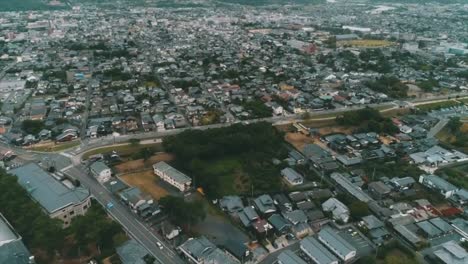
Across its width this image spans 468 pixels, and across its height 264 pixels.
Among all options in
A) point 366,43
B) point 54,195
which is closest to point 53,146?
point 54,195

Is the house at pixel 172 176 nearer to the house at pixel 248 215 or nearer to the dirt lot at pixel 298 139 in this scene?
the house at pixel 248 215

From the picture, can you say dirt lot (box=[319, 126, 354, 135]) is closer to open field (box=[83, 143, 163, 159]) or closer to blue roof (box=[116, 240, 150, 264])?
open field (box=[83, 143, 163, 159])

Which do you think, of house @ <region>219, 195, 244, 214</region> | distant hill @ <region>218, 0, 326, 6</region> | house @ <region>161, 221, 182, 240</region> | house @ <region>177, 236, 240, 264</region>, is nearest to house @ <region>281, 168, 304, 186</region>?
house @ <region>219, 195, 244, 214</region>

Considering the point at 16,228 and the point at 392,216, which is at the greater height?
the point at 16,228

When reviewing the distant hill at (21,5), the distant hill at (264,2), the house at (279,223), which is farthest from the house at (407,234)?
the distant hill at (264,2)

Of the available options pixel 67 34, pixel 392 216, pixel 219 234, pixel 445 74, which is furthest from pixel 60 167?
pixel 67 34

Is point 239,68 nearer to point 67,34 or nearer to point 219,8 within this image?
point 67,34

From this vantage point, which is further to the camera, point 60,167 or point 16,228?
point 60,167

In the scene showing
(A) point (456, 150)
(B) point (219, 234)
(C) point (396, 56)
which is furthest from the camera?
(C) point (396, 56)
